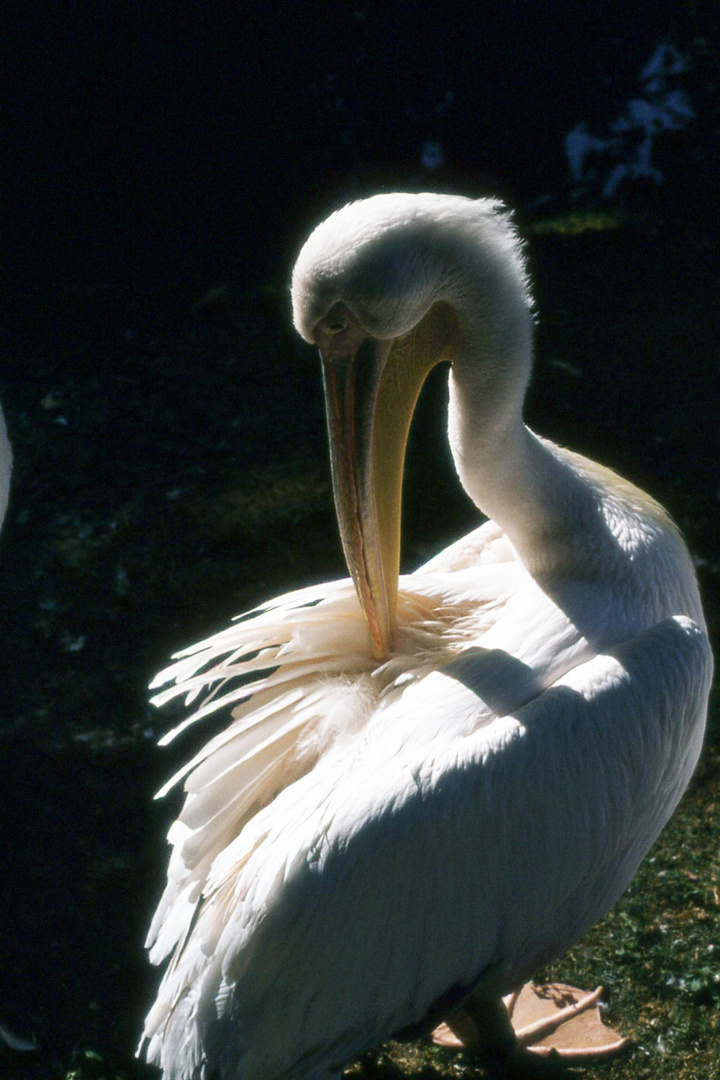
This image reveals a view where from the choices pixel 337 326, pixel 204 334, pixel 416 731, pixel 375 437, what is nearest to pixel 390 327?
pixel 337 326

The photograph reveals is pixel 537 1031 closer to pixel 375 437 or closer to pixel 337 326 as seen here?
pixel 375 437

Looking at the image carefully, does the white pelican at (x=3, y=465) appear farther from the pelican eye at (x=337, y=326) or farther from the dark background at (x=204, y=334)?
the dark background at (x=204, y=334)

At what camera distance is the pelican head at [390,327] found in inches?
73.5

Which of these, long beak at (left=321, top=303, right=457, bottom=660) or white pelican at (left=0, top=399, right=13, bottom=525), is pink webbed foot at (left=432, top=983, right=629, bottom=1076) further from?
white pelican at (left=0, top=399, right=13, bottom=525)

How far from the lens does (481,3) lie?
18.1ft

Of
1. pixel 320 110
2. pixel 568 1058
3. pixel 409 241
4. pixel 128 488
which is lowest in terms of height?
pixel 568 1058

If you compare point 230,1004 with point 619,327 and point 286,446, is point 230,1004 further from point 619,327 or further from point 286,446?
point 619,327

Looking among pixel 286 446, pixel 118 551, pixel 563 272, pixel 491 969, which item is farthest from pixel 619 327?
pixel 491 969

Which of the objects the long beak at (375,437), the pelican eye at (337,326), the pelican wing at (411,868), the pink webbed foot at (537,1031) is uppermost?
the pelican eye at (337,326)

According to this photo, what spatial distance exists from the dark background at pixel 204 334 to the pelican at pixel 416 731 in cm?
93

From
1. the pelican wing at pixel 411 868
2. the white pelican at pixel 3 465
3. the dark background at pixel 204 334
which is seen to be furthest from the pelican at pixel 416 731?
the dark background at pixel 204 334

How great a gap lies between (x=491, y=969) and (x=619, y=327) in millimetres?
3507

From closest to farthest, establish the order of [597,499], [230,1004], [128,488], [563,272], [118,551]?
1. [230,1004]
2. [597,499]
3. [118,551]
4. [128,488]
5. [563,272]

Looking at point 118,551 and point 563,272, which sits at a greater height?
point 563,272
